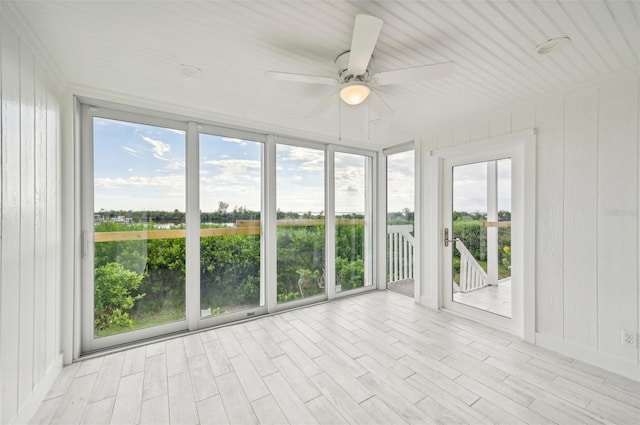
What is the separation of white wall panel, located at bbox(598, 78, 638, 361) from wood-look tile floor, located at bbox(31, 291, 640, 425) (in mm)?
443

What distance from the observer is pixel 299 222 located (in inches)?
154

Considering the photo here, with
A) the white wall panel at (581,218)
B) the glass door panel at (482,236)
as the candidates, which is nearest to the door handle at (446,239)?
the glass door panel at (482,236)

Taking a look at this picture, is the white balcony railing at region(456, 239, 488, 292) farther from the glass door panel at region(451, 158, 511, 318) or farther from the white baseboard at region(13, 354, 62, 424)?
the white baseboard at region(13, 354, 62, 424)

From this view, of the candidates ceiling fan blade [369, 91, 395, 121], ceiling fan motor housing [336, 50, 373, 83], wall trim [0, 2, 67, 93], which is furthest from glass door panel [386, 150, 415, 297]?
wall trim [0, 2, 67, 93]

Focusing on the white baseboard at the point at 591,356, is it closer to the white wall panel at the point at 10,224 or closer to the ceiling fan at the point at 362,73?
the ceiling fan at the point at 362,73

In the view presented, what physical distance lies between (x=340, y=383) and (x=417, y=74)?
2.35 metres

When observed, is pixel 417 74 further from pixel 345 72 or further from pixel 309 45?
pixel 309 45

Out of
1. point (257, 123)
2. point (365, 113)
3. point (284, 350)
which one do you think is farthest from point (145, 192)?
point (365, 113)

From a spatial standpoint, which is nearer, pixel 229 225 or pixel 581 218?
pixel 581 218

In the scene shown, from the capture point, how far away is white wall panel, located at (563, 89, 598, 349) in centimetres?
237

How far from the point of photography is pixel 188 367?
234 centimetres

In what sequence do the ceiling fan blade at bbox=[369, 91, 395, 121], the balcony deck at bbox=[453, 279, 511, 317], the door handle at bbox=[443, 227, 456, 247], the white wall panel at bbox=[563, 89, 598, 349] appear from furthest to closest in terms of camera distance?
the door handle at bbox=[443, 227, 456, 247]
the balcony deck at bbox=[453, 279, 511, 317]
the white wall panel at bbox=[563, 89, 598, 349]
the ceiling fan blade at bbox=[369, 91, 395, 121]

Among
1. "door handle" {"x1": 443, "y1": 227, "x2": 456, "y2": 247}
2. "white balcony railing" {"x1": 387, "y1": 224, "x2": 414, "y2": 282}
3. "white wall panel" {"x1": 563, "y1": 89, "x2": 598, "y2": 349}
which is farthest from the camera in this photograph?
"white balcony railing" {"x1": 387, "y1": 224, "x2": 414, "y2": 282}

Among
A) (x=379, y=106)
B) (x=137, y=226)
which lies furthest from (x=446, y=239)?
(x=137, y=226)
